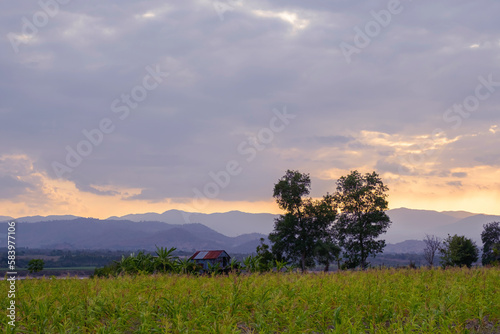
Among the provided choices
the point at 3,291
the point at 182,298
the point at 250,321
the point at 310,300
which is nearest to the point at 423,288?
the point at 310,300

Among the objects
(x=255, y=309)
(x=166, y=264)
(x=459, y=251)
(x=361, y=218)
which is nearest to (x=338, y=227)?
(x=361, y=218)

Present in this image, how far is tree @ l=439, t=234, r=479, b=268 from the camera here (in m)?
63.7

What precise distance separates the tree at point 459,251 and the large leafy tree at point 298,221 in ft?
63.3

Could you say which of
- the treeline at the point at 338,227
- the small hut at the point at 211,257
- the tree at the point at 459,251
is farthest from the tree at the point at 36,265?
the tree at the point at 459,251

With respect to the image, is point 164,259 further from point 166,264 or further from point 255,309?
point 255,309

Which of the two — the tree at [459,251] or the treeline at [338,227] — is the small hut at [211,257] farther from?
the tree at [459,251]

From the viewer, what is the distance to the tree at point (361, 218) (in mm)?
61356

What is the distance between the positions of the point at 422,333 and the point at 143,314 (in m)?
5.54

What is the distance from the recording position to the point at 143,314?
26.4 feet

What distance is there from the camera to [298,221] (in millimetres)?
66438

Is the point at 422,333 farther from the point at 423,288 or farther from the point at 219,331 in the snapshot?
the point at 423,288

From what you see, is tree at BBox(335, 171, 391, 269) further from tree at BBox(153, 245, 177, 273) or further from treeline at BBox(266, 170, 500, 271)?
tree at BBox(153, 245, 177, 273)

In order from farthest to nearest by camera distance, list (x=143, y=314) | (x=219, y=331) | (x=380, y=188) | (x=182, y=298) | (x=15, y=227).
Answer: (x=380, y=188), (x=15, y=227), (x=182, y=298), (x=143, y=314), (x=219, y=331)

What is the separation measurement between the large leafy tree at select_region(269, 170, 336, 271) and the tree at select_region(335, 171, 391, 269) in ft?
11.4
